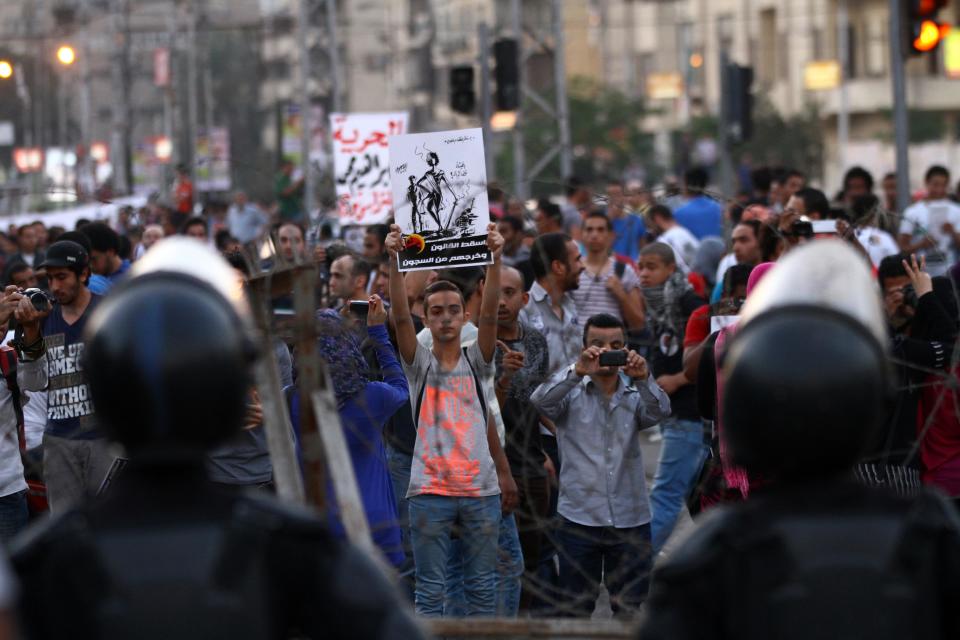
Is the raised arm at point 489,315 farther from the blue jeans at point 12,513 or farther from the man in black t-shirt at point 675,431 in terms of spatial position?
the blue jeans at point 12,513

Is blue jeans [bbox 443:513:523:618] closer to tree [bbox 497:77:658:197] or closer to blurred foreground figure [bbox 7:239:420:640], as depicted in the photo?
blurred foreground figure [bbox 7:239:420:640]

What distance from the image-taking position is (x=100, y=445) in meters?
7.32

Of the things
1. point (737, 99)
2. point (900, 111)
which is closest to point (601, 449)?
point (900, 111)

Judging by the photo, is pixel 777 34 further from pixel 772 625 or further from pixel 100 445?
pixel 772 625

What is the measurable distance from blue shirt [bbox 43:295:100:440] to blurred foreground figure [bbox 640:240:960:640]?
4.80m

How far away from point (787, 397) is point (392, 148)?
5.41m

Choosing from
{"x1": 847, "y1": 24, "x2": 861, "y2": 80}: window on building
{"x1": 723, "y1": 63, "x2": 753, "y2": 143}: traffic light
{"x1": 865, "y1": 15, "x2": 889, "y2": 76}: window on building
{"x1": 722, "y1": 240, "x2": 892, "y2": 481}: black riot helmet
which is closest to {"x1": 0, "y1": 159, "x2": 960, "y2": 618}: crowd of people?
{"x1": 722, "y1": 240, "x2": 892, "y2": 481}: black riot helmet

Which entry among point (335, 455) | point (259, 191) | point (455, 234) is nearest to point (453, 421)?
point (455, 234)

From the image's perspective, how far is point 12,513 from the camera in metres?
7.79

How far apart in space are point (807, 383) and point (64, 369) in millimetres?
5130

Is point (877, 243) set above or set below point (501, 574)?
above

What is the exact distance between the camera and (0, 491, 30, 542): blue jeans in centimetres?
772

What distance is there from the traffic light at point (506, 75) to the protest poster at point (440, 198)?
11.6 meters

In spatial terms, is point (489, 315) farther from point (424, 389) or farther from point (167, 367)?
point (167, 367)
